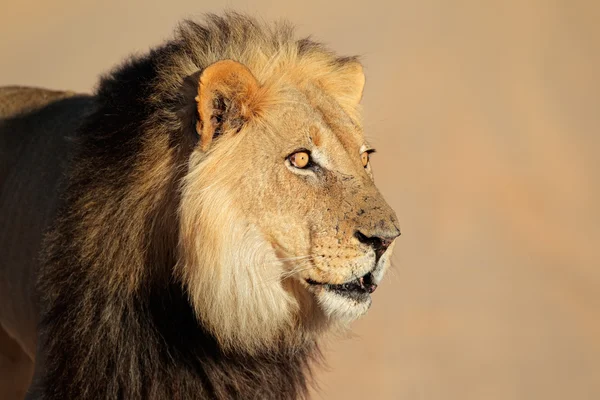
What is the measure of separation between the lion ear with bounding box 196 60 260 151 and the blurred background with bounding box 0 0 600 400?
1457 millimetres

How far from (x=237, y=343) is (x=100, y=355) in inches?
27.3

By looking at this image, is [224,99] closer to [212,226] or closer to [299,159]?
[299,159]

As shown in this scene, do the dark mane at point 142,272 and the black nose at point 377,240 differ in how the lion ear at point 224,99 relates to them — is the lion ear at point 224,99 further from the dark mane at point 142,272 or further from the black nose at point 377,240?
the black nose at point 377,240

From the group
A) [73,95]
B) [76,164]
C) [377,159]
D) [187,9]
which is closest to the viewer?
[76,164]

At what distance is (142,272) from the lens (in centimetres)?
456

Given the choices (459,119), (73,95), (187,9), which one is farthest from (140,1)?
(73,95)

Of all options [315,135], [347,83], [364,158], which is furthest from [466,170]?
[315,135]

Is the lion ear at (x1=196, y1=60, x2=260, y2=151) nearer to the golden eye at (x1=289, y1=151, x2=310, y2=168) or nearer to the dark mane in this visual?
the dark mane

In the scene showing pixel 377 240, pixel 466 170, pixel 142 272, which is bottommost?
pixel 142 272

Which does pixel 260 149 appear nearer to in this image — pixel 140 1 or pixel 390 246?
pixel 390 246

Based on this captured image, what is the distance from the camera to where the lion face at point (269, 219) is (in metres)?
4.24

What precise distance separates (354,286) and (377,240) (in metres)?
0.27

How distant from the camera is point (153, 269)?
4.55 m

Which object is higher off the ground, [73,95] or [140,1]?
[140,1]
